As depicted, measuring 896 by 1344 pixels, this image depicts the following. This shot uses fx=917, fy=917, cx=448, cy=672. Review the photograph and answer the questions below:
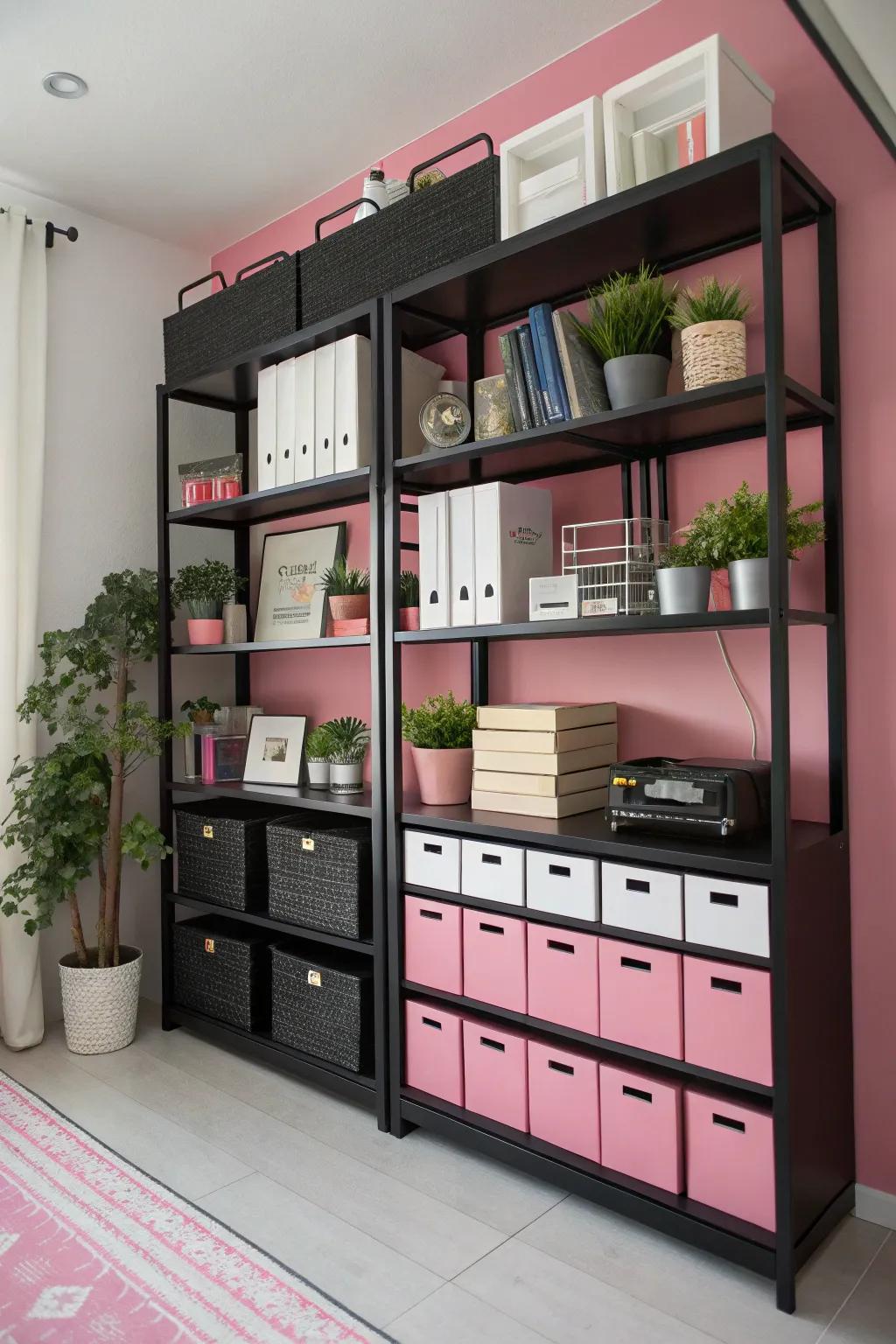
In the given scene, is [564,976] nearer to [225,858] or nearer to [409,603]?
[409,603]

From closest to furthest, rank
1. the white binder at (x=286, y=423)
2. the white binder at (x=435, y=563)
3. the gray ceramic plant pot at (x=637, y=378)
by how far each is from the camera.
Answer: the gray ceramic plant pot at (x=637, y=378) → the white binder at (x=435, y=563) → the white binder at (x=286, y=423)

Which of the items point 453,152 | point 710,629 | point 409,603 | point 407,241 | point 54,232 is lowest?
point 710,629

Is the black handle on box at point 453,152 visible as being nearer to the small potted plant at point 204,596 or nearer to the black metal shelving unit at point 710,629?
the black metal shelving unit at point 710,629

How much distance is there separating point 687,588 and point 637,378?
1.51ft

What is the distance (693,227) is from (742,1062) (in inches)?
66.6

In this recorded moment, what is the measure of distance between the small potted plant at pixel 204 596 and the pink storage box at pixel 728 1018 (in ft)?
5.95

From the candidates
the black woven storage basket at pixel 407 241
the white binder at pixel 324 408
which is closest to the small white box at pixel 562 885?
the white binder at pixel 324 408

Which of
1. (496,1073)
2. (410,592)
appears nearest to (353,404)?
(410,592)

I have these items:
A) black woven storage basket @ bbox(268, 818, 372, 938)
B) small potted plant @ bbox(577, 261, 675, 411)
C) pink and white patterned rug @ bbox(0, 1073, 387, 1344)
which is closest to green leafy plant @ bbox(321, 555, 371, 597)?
black woven storage basket @ bbox(268, 818, 372, 938)

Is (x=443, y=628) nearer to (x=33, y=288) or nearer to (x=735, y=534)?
(x=735, y=534)

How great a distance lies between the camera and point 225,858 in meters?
2.77

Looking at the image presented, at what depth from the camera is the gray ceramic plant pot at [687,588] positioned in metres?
1.77

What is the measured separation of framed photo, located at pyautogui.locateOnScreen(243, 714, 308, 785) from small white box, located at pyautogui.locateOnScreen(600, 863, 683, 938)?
1.21 meters

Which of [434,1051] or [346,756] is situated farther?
[346,756]
